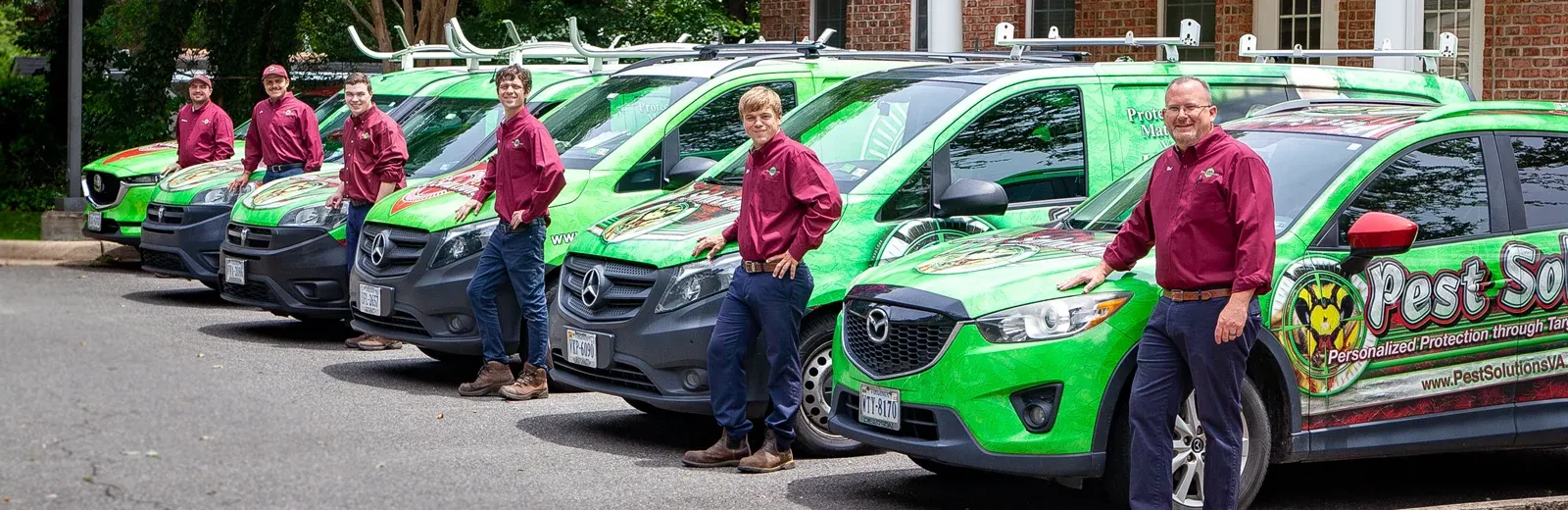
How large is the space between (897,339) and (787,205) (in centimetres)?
102

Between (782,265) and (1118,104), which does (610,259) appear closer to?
(782,265)

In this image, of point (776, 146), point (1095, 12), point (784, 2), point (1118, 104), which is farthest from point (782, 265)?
point (784, 2)

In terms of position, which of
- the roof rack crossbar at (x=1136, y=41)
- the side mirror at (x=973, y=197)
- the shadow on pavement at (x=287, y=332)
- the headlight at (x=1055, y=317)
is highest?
the roof rack crossbar at (x=1136, y=41)

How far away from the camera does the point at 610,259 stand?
8.36 m

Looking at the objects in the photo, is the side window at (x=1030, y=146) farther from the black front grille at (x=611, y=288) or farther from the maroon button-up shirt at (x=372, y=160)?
the maroon button-up shirt at (x=372, y=160)

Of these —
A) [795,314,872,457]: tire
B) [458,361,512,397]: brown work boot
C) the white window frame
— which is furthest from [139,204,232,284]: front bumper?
the white window frame

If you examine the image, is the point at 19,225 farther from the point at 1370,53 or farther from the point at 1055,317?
the point at 1055,317

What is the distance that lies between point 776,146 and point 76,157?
12.5 metres

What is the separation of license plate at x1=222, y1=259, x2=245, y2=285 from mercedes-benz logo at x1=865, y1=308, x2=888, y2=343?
20.2 ft

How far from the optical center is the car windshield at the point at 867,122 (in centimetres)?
845

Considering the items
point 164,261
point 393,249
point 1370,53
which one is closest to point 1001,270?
point 1370,53

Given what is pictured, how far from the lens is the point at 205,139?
14.8 metres

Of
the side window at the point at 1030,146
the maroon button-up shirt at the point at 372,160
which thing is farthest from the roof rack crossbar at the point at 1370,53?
the maroon button-up shirt at the point at 372,160

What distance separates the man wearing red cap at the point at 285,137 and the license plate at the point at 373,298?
312 centimetres
